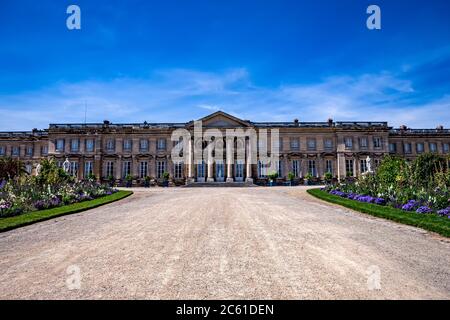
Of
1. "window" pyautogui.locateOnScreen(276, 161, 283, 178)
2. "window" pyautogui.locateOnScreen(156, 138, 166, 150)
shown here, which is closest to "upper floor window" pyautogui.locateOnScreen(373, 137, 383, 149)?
"window" pyautogui.locateOnScreen(276, 161, 283, 178)

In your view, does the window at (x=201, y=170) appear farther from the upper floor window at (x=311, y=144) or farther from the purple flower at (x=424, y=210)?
the purple flower at (x=424, y=210)

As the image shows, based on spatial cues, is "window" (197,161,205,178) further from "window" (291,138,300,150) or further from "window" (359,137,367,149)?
"window" (359,137,367,149)

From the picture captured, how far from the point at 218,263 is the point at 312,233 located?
329 centimetres

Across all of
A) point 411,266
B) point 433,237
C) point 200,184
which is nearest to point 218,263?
point 411,266

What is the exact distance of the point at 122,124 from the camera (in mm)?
41750

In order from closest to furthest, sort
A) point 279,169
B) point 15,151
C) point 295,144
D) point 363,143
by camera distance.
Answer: point 279,169
point 363,143
point 295,144
point 15,151

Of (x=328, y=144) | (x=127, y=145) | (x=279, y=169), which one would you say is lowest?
(x=279, y=169)

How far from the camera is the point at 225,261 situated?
16.4 ft

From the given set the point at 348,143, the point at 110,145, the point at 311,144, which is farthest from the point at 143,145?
the point at 348,143

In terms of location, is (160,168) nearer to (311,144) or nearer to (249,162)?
(249,162)

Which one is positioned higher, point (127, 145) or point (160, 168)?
point (127, 145)

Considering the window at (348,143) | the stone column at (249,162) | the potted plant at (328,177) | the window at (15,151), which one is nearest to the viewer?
the potted plant at (328,177)

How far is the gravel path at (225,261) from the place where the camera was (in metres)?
3.79

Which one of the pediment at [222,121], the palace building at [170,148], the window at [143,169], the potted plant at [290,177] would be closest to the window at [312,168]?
the palace building at [170,148]
